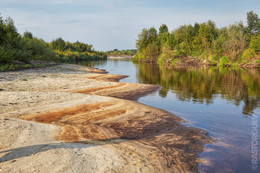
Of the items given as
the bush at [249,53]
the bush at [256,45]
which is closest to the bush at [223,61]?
the bush at [249,53]

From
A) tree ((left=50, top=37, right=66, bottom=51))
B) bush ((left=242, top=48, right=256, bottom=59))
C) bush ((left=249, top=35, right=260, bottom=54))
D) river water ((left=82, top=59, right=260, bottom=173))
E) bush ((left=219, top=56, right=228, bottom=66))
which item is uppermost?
tree ((left=50, top=37, right=66, bottom=51))

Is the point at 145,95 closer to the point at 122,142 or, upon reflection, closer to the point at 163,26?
the point at 122,142

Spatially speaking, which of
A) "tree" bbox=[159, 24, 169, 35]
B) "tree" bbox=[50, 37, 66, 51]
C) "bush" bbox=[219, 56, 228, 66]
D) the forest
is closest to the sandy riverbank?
the forest

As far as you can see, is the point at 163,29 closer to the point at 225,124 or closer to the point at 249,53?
the point at 249,53

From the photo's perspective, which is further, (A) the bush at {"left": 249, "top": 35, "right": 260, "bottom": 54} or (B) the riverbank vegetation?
(B) the riverbank vegetation

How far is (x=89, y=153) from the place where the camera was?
20.2ft

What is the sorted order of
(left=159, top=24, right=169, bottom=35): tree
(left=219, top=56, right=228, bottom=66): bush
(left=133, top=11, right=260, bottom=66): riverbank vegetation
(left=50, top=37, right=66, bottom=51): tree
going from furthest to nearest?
(left=50, top=37, right=66, bottom=51): tree → (left=159, top=24, right=169, bottom=35): tree → (left=219, top=56, right=228, bottom=66): bush → (left=133, top=11, right=260, bottom=66): riverbank vegetation

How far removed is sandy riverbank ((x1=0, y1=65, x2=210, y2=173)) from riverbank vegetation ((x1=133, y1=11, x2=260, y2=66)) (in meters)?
53.4

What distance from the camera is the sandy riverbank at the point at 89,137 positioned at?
5570 mm

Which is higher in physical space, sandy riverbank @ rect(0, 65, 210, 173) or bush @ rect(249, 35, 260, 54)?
bush @ rect(249, 35, 260, 54)

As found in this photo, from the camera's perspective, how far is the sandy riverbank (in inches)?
219

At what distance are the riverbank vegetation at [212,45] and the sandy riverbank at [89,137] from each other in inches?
2103

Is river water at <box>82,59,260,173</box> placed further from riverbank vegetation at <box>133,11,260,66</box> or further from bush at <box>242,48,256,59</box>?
riverbank vegetation at <box>133,11,260,66</box>

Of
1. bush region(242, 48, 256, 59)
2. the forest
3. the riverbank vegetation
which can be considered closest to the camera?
the forest
